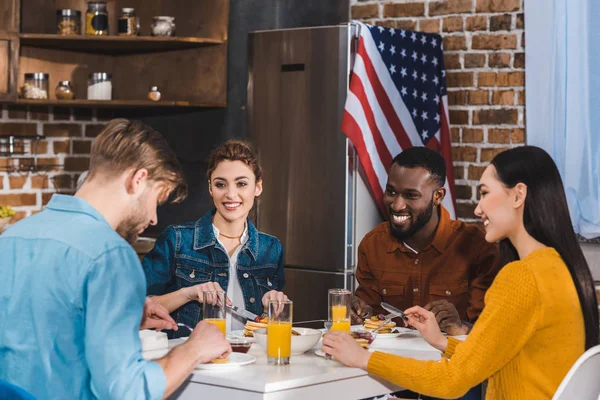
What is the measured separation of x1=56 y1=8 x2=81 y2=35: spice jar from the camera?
429 cm

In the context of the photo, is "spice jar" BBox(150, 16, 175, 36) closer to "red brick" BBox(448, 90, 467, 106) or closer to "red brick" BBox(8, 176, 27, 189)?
"red brick" BBox(8, 176, 27, 189)

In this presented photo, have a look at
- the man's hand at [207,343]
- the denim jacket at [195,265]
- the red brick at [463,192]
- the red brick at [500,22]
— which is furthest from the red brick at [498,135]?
the man's hand at [207,343]

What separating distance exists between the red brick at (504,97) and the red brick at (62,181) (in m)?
2.08

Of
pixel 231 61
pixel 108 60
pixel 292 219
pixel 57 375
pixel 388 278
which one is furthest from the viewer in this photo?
pixel 108 60

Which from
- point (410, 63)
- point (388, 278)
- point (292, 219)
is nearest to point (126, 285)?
point (388, 278)

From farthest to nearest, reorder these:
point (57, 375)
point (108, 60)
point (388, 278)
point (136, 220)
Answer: point (108, 60) → point (388, 278) → point (136, 220) → point (57, 375)

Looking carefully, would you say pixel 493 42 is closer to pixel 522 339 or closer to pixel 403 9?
pixel 403 9

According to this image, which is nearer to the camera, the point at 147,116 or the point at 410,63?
the point at 410,63

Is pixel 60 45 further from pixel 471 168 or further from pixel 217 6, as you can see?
pixel 471 168

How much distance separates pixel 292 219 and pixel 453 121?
0.88 metres

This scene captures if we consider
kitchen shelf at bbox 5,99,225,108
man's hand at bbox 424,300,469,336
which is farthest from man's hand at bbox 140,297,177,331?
kitchen shelf at bbox 5,99,225,108

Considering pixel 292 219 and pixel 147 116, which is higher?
pixel 147 116

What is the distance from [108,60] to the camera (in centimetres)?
475

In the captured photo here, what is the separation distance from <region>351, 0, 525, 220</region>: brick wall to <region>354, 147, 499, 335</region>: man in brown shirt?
0.89m
